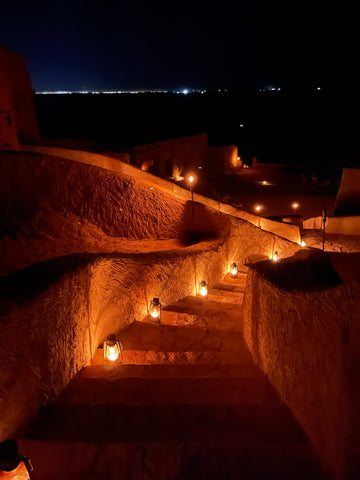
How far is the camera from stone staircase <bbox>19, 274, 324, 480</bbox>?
3354mm

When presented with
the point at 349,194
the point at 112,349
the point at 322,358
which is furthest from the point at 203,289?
the point at 349,194

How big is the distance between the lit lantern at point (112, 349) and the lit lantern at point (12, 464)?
2.21 meters

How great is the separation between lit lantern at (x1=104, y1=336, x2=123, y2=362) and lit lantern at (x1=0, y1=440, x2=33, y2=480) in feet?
7.24

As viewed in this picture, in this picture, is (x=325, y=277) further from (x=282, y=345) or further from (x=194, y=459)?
(x=194, y=459)

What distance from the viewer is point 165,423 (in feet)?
12.7

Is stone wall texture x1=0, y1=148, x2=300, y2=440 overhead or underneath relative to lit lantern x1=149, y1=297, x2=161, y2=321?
overhead

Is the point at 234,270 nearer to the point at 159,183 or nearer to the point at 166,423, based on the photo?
the point at 159,183

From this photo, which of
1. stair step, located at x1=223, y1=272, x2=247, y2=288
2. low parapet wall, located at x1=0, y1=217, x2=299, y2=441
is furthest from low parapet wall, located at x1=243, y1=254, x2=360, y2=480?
stair step, located at x1=223, y1=272, x2=247, y2=288

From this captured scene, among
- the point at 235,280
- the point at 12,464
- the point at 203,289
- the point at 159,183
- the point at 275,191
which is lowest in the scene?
the point at 275,191

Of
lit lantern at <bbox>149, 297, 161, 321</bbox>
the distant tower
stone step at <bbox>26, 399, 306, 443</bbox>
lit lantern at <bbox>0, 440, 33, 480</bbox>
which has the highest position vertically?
the distant tower

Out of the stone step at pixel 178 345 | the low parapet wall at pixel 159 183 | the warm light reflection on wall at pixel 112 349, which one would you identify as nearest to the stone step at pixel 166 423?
the warm light reflection on wall at pixel 112 349

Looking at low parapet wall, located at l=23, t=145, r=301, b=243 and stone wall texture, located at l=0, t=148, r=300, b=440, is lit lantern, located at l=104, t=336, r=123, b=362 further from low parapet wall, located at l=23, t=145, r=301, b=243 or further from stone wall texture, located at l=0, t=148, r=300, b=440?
low parapet wall, located at l=23, t=145, r=301, b=243

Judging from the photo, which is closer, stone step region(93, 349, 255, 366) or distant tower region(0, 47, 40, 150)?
stone step region(93, 349, 255, 366)

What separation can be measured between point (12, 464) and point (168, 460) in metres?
1.24
